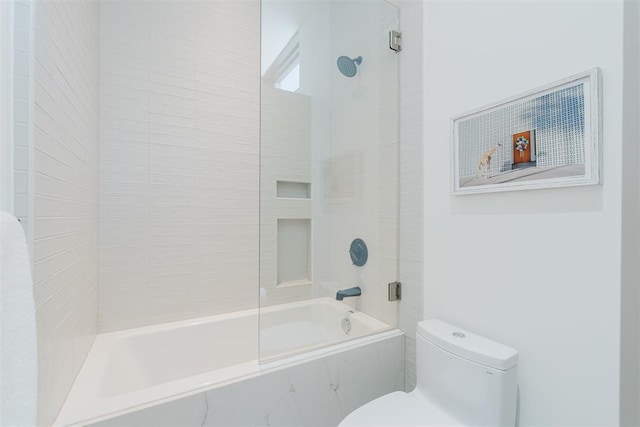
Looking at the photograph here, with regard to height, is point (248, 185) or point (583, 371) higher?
point (248, 185)

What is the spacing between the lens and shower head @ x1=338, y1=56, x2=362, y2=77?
5.49 ft

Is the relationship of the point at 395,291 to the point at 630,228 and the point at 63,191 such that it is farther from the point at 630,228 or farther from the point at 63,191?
the point at 63,191

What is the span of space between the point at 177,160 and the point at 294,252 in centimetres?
97

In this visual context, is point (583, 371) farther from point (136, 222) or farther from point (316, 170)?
point (136, 222)

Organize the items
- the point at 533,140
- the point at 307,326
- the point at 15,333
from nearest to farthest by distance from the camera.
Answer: the point at 15,333, the point at 533,140, the point at 307,326

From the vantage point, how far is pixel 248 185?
6.72 feet

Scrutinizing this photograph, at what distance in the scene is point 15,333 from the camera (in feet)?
1.55

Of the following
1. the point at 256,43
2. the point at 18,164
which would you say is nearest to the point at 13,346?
the point at 18,164

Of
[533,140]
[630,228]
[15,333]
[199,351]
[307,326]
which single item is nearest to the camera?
[15,333]

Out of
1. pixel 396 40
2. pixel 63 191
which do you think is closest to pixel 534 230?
pixel 396 40

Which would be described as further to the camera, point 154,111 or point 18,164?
point 154,111

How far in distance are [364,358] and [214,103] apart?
5.93 ft

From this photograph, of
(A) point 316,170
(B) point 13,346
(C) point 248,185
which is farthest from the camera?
(C) point 248,185

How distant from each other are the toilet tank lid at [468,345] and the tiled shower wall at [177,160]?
4.19 feet
